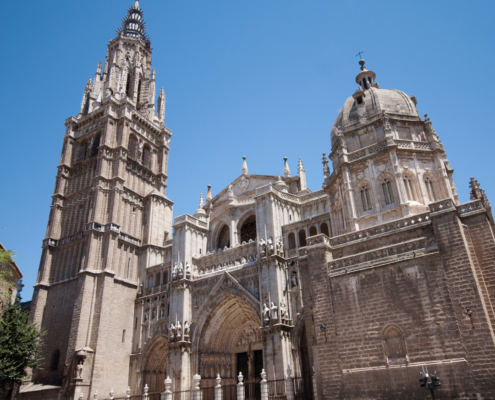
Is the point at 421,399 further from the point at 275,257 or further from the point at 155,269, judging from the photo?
the point at 155,269

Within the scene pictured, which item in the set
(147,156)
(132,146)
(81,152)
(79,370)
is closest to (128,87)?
(132,146)

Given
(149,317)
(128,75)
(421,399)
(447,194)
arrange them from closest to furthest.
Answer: (421,399) < (447,194) < (149,317) < (128,75)

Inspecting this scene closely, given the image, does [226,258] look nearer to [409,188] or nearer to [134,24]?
[409,188]

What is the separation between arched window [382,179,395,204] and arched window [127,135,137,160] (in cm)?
2400

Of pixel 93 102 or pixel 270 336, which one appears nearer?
pixel 270 336

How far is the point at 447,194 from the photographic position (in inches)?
856

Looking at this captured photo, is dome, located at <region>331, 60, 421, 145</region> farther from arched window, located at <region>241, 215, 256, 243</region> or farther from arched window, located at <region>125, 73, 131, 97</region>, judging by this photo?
arched window, located at <region>125, 73, 131, 97</region>

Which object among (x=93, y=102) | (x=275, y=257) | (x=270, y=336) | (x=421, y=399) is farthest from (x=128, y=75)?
(x=421, y=399)

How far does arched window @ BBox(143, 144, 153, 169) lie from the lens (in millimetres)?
39850

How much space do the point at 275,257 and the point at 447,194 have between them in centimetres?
1020

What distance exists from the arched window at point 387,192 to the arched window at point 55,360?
→ 2473 centimetres

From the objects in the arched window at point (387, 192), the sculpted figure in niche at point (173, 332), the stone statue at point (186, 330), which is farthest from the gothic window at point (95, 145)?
the arched window at point (387, 192)

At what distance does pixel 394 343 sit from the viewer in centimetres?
1491

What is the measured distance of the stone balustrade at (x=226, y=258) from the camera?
28.1 meters
